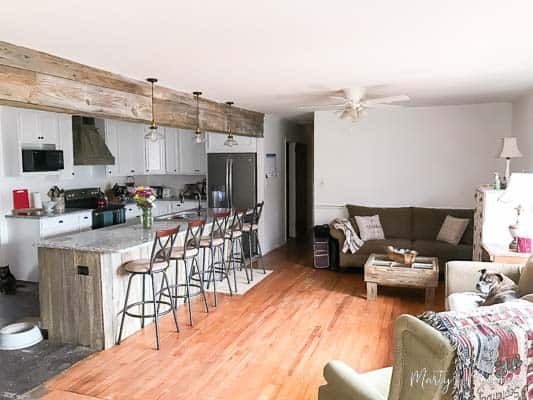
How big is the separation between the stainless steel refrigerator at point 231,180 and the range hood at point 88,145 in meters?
1.65

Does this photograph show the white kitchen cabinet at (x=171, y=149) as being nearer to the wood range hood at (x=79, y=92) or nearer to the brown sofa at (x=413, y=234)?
the wood range hood at (x=79, y=92)

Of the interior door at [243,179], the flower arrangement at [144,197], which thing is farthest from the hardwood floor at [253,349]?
the interior door at [243,179]

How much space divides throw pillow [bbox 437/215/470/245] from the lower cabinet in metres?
5.18

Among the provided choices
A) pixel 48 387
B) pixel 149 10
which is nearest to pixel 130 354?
pixel 48 387

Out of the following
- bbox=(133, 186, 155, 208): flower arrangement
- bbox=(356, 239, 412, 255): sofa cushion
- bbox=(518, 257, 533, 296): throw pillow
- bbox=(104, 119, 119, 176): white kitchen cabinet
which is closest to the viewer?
bbox=(518, 257, 533, 296): throw pillow

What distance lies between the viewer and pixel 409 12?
7.59 feet

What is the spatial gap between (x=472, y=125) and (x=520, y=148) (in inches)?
35.5

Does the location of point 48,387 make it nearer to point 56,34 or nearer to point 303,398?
point 303,398

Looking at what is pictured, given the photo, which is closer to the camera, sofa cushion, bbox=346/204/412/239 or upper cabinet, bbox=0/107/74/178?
upper cabinet, bbox=0/107/74/178

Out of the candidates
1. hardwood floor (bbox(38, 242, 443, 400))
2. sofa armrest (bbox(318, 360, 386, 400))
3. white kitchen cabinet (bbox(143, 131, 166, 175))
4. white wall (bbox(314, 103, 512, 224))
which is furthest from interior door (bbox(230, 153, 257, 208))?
sofa armrest (bbox(318, 360, 386, 400))

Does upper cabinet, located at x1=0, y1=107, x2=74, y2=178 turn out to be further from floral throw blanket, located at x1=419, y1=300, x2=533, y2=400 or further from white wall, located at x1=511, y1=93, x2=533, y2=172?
white wall, located at x1=511, y1=93, x2=533, y2=172

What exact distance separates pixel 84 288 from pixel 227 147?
3.93 meters

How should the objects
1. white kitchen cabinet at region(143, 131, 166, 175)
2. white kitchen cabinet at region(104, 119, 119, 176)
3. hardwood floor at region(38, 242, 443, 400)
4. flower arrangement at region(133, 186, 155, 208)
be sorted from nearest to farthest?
1. hardwood floor at region(38, 242, 443, 400)
2. flower arrangement at region(133, 186, 155, 208)
3. white kitchen cabinet at region(104, 119, 119, 176)
4. white kitchen cabinet at region(143, 131, 166, 175)

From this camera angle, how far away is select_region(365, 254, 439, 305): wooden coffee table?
189 inches
